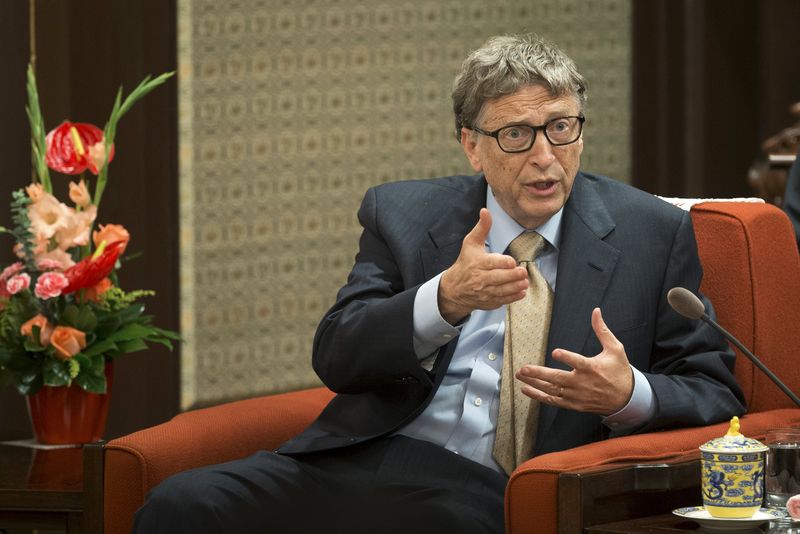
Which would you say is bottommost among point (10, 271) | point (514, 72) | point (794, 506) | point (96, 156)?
point (794, 506)

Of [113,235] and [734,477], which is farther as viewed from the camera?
[113,235]

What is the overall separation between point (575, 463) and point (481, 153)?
69 cm

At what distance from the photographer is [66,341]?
2.79 meters

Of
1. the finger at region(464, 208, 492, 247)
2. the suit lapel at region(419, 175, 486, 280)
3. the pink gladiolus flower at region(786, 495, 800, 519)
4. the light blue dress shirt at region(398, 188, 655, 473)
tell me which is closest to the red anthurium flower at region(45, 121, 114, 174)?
the suit lapel at region(419, 175, 486, 280)

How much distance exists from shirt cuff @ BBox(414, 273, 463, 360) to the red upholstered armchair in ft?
1.04

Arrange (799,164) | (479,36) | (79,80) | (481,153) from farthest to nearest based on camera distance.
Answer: (479,36)
(79,80)
(799,164)
(481,153)

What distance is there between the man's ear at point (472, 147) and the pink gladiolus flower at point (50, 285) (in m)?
0.84

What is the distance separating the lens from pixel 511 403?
236cm

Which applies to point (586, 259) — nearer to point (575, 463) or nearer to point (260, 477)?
point (575, 463)

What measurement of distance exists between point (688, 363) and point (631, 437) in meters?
0.22

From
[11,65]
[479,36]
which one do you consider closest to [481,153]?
[11,65]

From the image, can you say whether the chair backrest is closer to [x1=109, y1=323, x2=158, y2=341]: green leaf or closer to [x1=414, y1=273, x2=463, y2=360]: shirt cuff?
[x1=414, y1=273, x2=463, y2=360]: shirt cuff

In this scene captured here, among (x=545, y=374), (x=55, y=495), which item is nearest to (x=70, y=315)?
(x=55, y=495)

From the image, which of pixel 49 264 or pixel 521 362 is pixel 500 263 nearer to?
pixel 521 362
